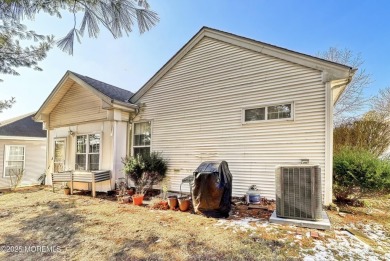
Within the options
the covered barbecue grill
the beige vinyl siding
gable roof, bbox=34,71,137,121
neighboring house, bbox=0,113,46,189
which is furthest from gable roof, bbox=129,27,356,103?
neighboring house, bbox=0,113,46,189

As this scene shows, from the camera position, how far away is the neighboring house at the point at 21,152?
11727 millimetres

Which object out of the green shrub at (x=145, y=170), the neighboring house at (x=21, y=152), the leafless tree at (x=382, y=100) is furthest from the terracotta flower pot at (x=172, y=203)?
the leafless tree at (x=382, y=100)

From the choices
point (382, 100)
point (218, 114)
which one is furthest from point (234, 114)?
point (382, 100)

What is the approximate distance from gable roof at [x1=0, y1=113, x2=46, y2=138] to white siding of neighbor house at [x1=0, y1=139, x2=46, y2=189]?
43cm

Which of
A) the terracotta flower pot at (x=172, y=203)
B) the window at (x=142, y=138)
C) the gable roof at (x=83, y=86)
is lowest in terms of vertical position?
the terracotta flower pot at (x=172, y=203)

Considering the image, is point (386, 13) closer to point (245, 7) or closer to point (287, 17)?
point (287, 17)

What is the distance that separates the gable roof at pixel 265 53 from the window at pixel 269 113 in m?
1.19

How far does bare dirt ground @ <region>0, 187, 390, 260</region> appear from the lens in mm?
3053

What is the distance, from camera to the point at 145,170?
23.7 feet

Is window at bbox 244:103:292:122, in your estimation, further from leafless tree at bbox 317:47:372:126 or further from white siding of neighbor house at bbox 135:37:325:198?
leafless tree at bbox 317:47:372:126

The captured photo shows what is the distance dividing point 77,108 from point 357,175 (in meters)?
10.4

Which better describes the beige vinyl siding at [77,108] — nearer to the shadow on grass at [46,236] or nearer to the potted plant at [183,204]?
the shadow on grass at [46,236]

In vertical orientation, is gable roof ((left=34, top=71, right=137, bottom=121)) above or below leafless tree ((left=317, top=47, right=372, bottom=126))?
below

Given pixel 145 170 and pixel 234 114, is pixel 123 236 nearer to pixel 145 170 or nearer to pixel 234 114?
pixel 145 170
